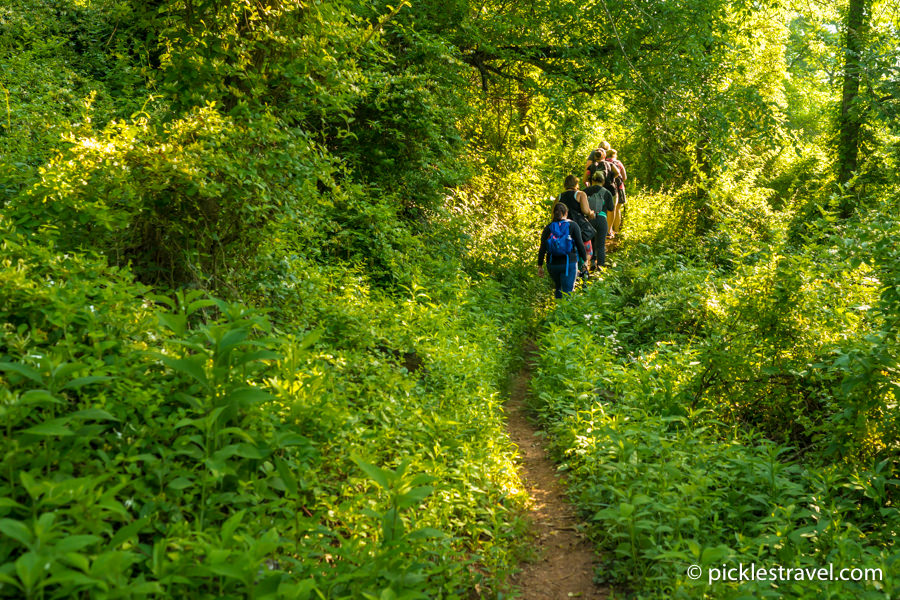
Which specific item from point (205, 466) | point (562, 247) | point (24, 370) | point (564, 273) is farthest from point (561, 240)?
point (24, 370)

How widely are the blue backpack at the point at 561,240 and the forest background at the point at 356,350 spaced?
1.01m

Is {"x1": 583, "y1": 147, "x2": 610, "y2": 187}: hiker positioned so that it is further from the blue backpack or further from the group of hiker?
the blue backpack

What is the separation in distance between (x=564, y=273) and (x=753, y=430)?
18.3 feet

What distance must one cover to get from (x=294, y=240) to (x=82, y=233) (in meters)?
2.54

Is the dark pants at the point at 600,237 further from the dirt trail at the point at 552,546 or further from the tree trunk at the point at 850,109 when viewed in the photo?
the dirt trail at the point at 552,546

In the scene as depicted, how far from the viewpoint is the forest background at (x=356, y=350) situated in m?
3.14

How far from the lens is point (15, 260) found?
3932 millimetres

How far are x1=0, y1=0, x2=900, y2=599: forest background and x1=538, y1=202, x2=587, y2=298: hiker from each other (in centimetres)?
79

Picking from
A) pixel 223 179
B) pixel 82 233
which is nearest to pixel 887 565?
pixel 223 179

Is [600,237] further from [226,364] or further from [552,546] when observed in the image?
[226,364]

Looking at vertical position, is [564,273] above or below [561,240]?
below

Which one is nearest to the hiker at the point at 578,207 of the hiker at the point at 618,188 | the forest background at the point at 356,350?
the forest background at the point at 356,350

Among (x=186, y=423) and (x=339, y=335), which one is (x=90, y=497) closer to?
(x=186, y=423)

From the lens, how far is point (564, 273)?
10984mm
